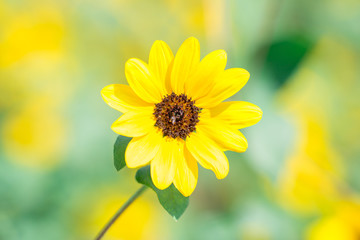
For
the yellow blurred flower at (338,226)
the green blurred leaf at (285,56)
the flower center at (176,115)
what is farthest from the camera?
the green blurred leaf at (285,56)

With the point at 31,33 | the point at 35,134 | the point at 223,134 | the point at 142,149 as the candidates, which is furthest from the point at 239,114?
the point at 31,33

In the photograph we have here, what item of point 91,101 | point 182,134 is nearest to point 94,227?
point 91,101

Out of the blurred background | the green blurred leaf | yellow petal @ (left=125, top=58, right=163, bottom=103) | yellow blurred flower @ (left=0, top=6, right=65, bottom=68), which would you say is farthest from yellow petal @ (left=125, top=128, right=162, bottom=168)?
the green blurred leaf

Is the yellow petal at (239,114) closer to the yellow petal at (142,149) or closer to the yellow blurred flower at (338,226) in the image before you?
the yellow petal at (142,149)

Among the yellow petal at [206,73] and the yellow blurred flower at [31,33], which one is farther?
the yellow blurred flower at [31,33]

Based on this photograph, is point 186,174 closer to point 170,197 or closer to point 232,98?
point 170,197

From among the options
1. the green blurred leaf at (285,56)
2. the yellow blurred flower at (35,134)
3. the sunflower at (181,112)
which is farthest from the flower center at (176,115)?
the green blurred leaf at (285,56)

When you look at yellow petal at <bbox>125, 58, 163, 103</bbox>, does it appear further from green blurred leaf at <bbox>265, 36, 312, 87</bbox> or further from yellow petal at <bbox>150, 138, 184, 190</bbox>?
green blurred leaf at <bbox>265, 36, 312, 87</bbox>
